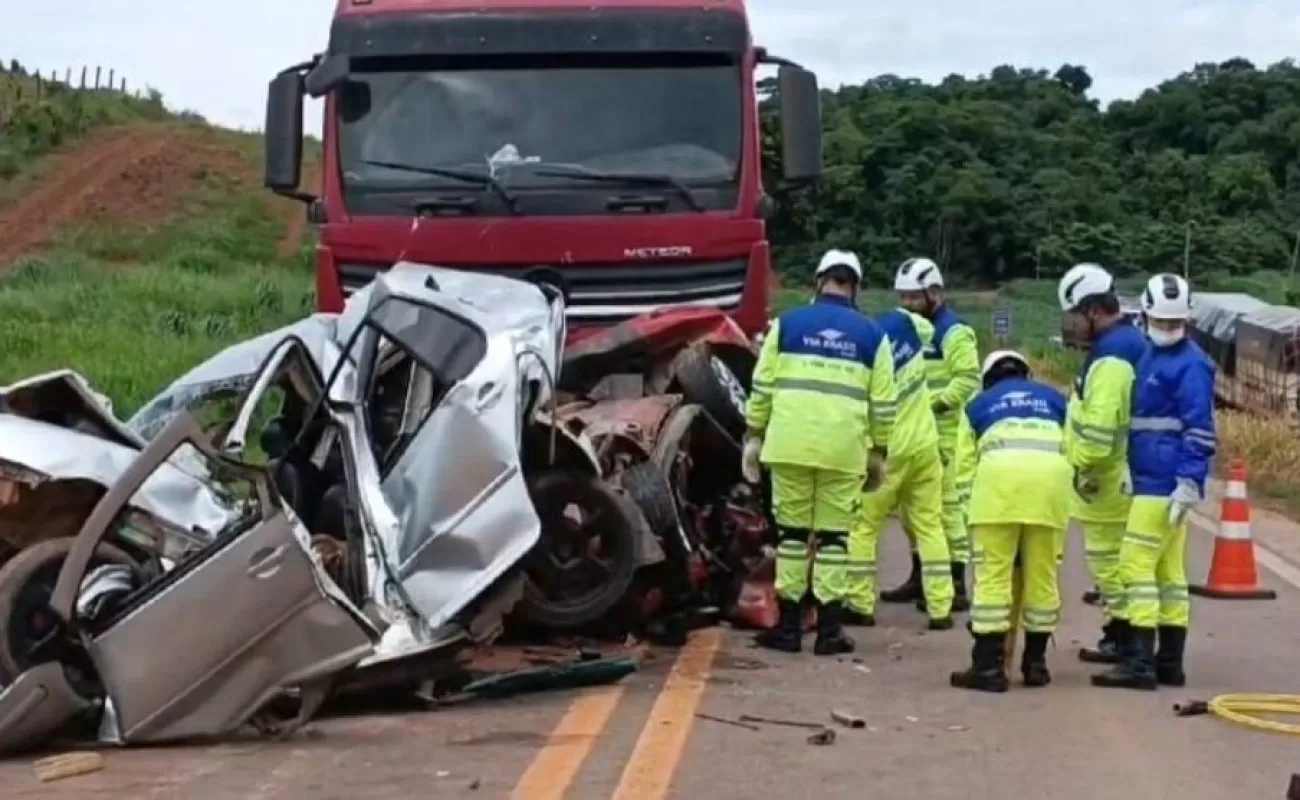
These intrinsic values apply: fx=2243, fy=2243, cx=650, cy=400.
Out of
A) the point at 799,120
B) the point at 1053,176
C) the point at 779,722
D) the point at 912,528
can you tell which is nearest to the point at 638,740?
the point at 779,722

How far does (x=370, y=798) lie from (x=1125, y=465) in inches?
165

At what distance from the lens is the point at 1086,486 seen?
9.75 m

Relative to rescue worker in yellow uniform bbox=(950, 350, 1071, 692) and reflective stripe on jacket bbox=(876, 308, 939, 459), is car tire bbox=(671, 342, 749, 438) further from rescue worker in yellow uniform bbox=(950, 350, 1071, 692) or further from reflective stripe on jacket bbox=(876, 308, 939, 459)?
rescue worker in yellow uniform bbox=(950, 350, 1071, 692)

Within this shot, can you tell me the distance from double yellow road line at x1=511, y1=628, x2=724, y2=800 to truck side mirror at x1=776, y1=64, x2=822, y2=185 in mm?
3776

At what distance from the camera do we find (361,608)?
8.07 meters

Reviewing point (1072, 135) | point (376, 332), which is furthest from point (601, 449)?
point (1072, 135)

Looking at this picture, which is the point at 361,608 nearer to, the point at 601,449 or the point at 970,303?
the point at 601,449

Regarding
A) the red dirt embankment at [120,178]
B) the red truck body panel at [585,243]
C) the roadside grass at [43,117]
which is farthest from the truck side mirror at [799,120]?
the roadside grass at [43,117]

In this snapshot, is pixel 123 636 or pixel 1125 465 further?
pixel 1125 465

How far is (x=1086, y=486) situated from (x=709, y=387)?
230 centimetres

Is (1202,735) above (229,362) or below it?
below

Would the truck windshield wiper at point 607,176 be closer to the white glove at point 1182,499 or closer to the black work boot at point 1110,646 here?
the black work boot at point 1110,646

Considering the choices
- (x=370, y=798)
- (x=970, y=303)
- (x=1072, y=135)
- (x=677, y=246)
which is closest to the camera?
(x=370, y=798)

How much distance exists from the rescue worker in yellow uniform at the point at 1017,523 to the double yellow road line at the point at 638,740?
119 centimetres
